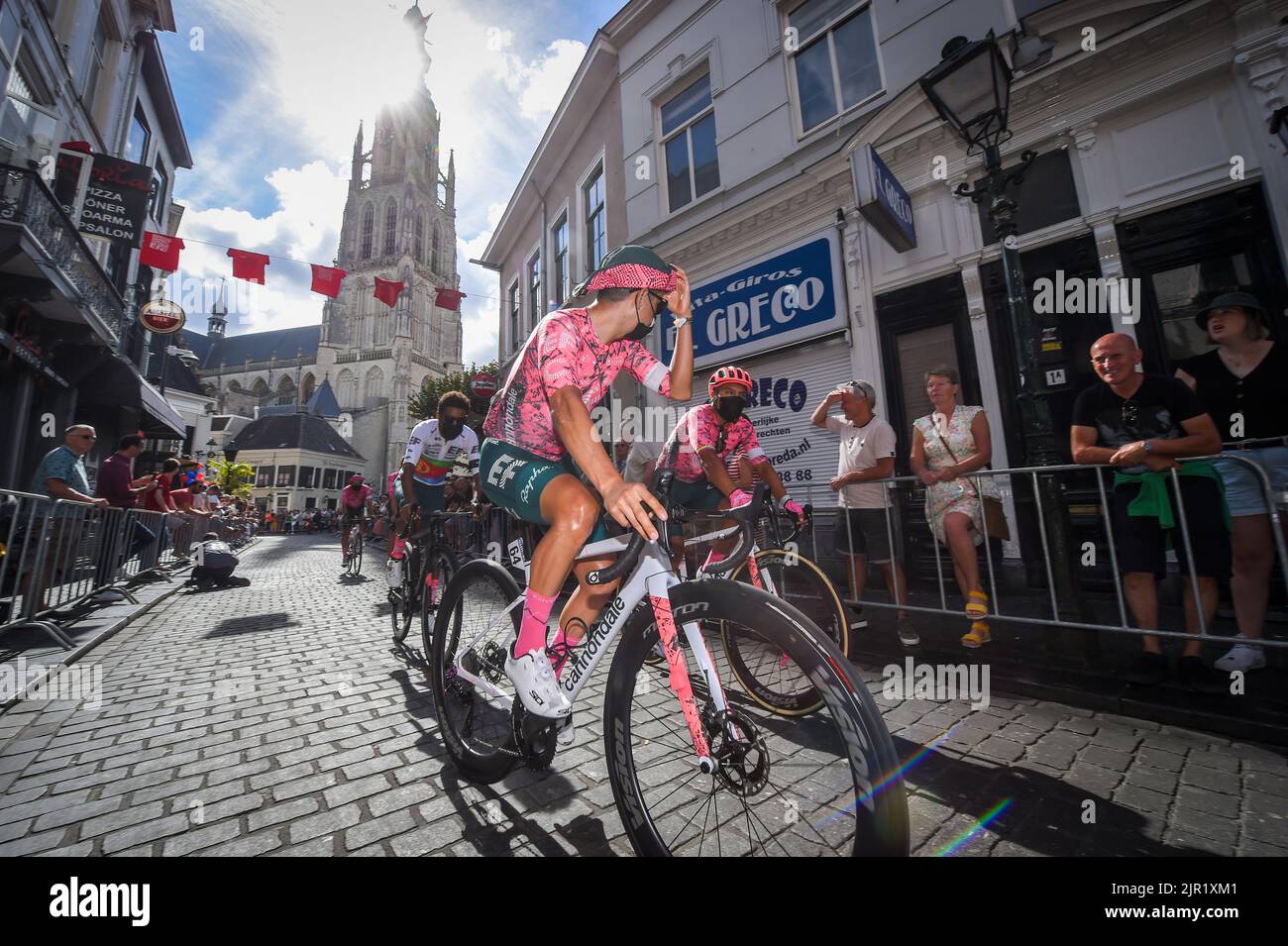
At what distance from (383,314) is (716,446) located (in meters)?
76.3

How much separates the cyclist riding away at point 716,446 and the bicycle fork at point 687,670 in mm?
2394

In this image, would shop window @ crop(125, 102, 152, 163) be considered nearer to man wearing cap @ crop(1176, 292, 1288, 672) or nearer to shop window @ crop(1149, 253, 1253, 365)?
man wearing cap @ crop(1176, 292, 1288, 672)

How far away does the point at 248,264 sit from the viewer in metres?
11.3

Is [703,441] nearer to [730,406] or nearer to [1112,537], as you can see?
[730,406]

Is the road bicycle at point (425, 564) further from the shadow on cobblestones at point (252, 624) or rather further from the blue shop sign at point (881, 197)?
the blue shop sign at point (881, 197)

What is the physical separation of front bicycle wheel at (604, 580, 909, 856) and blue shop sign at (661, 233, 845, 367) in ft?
21.4

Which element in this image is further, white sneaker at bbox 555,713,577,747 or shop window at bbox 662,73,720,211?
shop window at bbox 662,73,720,211

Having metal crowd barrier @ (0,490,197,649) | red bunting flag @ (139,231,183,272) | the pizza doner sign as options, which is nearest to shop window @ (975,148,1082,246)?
metal crowd barrier @ (0,490,197,649)

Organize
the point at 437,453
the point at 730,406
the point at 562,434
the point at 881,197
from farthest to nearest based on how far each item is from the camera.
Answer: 1. the point at 881,197
2. the point at 437,453
3. the point at 730,406
4. the point at 562,434

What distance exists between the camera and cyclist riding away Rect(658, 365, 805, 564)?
4051 mm

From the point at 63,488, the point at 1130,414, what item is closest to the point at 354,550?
the point at 63,488
